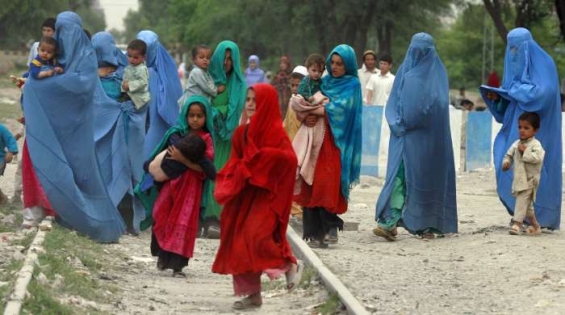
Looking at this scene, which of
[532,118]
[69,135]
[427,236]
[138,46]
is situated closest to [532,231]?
[427,236]

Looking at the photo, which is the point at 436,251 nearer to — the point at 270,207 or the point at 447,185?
the point at 447,185

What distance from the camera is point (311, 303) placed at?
931 centimetres

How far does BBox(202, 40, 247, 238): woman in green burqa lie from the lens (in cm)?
1309

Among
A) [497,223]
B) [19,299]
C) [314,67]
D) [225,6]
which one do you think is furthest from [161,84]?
[225,6]

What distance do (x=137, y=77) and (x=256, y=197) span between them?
470cm

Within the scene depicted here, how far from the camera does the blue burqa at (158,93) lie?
14.4m

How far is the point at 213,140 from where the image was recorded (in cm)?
1225

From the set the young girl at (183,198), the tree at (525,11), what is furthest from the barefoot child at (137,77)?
the tree at (525,11)

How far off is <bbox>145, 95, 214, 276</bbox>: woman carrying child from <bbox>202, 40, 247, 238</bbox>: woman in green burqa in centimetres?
285

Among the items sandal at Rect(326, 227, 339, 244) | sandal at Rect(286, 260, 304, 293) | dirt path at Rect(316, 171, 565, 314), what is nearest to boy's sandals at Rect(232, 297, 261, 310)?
sandal at Rect(286, 260, 304, 293)

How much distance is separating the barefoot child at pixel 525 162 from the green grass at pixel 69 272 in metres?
3.60

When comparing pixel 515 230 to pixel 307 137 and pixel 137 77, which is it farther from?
pixel 137 77

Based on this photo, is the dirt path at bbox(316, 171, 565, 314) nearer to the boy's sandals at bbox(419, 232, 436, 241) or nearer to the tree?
the boy's sandals at bbox(419, 232, 436, 241)

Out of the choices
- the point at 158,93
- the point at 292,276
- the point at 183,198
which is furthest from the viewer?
the point at 158,93
